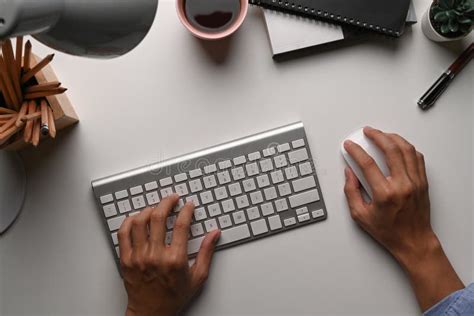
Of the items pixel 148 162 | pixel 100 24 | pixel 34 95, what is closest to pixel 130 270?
pixel 148 162

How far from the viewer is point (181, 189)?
0.68 m

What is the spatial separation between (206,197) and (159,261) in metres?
0.11

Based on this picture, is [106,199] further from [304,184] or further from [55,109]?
[304,184]

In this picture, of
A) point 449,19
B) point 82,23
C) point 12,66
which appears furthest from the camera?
point 449,19

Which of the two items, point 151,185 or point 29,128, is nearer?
point 29,128

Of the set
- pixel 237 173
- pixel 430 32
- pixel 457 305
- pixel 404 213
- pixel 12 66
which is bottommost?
pixel 457 305

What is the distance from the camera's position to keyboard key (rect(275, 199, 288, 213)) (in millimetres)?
678

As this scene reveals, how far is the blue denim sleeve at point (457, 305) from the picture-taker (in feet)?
2.13

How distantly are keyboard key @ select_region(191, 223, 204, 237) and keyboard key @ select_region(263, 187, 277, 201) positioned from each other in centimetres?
10

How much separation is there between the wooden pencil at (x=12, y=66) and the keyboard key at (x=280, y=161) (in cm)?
33

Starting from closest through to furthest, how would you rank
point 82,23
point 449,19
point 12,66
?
1. point 82,23
2. point 12,66
3. point 449,19

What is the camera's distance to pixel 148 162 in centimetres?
69

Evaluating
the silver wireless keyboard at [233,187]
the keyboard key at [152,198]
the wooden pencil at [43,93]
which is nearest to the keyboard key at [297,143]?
the silver wireless keyboard at [233,187]

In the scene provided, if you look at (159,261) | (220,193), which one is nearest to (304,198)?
(220,193)
